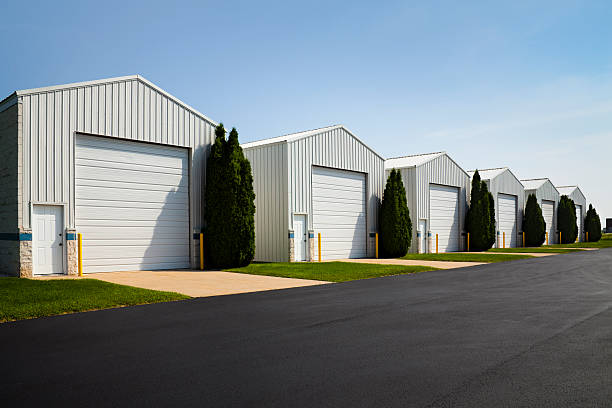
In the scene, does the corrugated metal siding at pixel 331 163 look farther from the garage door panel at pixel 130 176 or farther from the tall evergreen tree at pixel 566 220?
the tall evergreen tree at pixel 566 220

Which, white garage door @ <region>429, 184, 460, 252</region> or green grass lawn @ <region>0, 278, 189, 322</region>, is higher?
white garage door @ <region>429, 184, 460, 252</region>

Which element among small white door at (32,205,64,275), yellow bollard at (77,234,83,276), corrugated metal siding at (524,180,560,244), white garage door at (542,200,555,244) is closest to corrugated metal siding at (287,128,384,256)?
yellow bollard at (77,234,83,276)

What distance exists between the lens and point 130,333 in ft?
21.2

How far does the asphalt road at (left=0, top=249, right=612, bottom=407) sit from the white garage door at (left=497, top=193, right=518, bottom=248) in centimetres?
2919

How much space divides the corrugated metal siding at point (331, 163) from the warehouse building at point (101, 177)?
3980mm

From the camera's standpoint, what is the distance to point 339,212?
2288 cm

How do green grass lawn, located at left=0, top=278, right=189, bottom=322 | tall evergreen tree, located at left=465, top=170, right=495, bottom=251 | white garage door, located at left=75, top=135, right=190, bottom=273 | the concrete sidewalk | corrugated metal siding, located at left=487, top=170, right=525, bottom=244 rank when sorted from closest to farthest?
1. green grass lawn, located at left=0, top=278, right=189, bottom=322
2. the concrete sidewalk
3. white garage door, located at left=75, top=135, right=190, bottom=273
4. tall evergreen tree, located at left=465, top=170, right=495, bottom=251
5. corrugated metal siding, located at left=487, top=170, right=525, bottom=244

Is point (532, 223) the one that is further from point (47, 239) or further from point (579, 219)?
point (47, 239)

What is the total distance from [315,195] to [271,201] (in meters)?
2.15

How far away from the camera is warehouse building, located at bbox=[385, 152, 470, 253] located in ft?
91.1

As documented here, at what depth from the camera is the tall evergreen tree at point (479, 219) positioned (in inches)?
1260

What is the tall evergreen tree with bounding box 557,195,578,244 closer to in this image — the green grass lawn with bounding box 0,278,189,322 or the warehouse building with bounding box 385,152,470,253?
the warehouse building with bounding box 385,152,470,253

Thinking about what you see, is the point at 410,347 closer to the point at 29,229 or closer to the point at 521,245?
the point at 29,229

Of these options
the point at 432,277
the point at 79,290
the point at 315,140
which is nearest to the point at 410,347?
the point at 79,290
